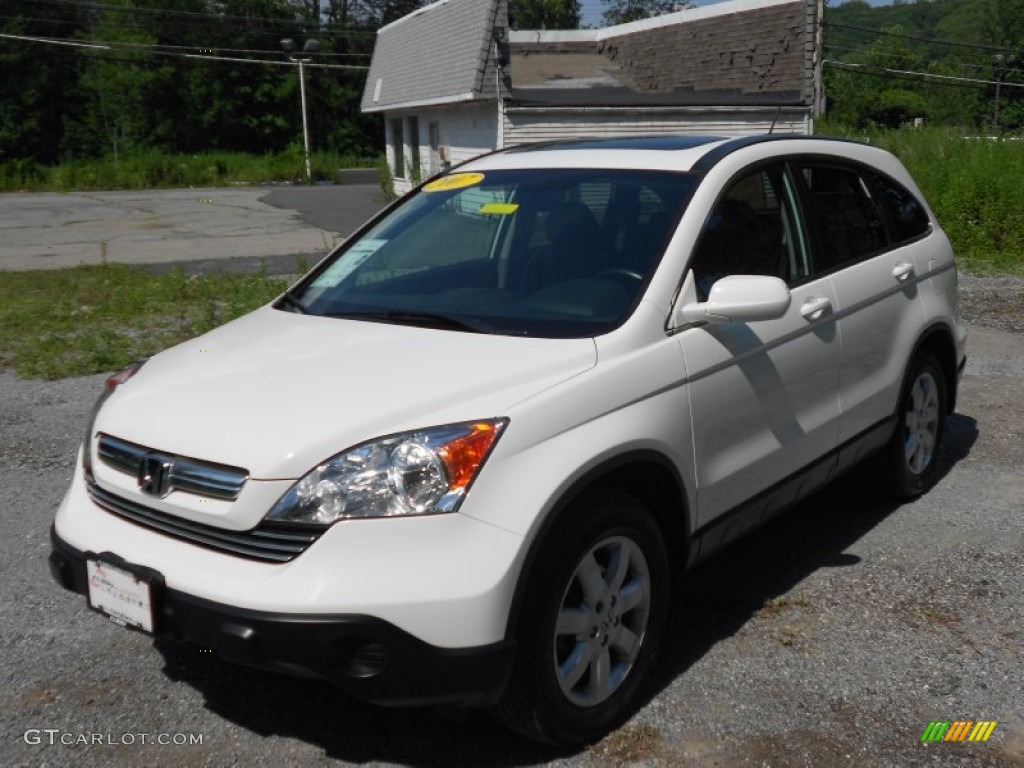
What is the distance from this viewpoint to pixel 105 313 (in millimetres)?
10641

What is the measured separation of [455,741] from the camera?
3324 millimetres

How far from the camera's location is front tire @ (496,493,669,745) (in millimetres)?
2986

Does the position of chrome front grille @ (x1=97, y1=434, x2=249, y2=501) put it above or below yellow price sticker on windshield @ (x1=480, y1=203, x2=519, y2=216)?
below

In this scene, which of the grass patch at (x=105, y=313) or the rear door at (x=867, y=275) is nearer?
the rear door at (x=867, y=275)

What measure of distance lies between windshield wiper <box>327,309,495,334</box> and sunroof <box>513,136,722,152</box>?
1158 millimetres

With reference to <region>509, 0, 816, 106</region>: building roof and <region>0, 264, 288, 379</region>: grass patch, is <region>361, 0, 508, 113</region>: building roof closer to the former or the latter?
<region>509, 0, 816, 106</region>: building roof

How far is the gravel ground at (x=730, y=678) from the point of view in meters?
3.26

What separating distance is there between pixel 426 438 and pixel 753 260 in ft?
5.70

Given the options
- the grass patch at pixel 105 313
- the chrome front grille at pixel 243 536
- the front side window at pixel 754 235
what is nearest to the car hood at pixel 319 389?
the chrome front grille at pixel 243 536

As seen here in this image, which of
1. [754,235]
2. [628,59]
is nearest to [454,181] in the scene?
[754,235]

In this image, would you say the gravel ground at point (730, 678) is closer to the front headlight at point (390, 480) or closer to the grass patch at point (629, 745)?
the grass patch at point (629, 745)

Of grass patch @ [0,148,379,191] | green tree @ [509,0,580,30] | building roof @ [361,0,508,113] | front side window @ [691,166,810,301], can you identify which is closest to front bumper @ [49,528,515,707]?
front side window @ [691,166,810,301]

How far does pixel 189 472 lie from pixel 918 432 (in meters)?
3.74

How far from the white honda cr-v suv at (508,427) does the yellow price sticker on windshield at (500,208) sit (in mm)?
11
